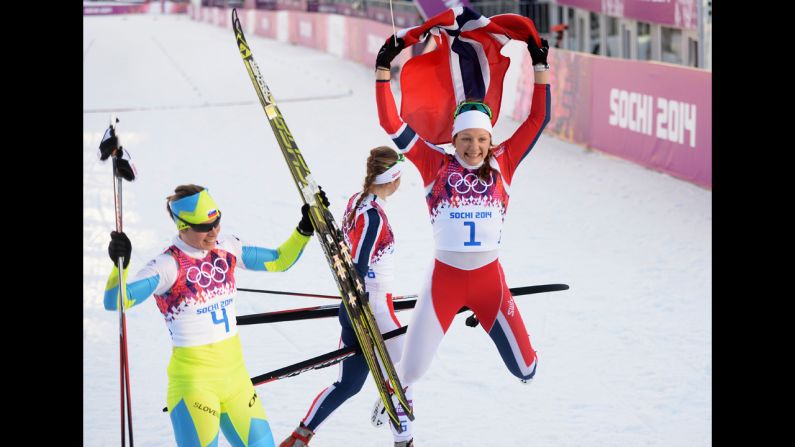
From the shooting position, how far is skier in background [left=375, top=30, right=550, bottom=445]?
568 centimetres

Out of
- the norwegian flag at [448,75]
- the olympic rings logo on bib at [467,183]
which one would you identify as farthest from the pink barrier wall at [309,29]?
the olympic rings logo on bib at [467,183]

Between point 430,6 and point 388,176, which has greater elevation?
point 430,6

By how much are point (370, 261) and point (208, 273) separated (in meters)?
1.11

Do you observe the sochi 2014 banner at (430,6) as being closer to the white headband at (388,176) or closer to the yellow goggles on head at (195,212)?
the white headband at (388,176)

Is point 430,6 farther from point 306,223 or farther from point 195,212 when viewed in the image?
point 195,212

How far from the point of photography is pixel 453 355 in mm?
8359

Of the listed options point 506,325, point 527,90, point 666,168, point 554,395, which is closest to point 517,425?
point 554,395

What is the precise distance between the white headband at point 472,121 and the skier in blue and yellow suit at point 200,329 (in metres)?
1.46

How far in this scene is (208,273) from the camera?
5047 mm

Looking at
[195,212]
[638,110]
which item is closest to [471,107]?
[195,212]

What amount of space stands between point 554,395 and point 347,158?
9648 millimetres

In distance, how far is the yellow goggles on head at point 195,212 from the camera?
16.4ft

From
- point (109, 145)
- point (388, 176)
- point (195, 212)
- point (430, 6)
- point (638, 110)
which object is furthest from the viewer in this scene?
point (430, 6)

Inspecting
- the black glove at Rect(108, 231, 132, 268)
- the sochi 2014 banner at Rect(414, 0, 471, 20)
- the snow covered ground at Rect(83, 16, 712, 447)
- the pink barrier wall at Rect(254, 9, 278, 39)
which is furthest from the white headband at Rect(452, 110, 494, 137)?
the pink barrier wall at Rect(254, 9, 278, 39)
